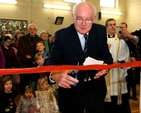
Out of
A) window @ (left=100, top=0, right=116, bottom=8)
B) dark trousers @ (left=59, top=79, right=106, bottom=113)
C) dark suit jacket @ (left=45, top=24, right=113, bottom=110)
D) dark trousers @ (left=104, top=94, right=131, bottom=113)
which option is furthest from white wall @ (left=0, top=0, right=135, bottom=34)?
dark trousers @ (left=59, top=79, right=106, bottom=113)

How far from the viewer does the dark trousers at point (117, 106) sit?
4.02 m

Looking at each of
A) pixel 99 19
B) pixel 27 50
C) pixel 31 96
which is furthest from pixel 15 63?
pixel 99 19

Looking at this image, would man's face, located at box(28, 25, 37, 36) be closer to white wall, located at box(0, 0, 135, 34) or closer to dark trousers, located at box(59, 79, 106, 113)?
dark trousers, located at box(59, 79, 106, 113)

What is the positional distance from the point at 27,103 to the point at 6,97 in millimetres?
387

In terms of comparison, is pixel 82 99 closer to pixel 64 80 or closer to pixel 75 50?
pixel 75 50

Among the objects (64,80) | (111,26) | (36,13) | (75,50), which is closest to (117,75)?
(111,26)

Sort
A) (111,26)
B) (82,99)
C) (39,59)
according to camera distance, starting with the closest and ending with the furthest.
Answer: (82,99), (111,26), (39,59)

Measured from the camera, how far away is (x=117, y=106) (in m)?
4.09

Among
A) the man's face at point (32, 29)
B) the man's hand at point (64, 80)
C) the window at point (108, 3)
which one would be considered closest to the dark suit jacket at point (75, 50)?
the man's hand at point (64, 80)

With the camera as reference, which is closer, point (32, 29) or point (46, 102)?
point (46, 102)

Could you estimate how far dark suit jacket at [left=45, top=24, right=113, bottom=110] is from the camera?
2.17 meters

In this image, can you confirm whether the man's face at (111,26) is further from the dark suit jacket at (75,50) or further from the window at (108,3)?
the window at (108,3)

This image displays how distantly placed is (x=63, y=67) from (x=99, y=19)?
399 inches

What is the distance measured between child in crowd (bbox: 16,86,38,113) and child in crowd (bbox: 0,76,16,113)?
0.56ft
